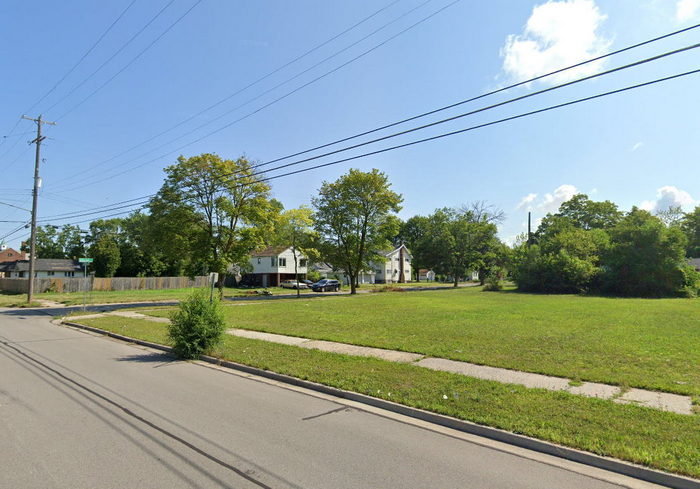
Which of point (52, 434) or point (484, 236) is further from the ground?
point (484, 236)

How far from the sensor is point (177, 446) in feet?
16.2

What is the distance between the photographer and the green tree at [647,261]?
33.7 meters

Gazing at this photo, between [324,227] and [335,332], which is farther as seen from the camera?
[324,227]

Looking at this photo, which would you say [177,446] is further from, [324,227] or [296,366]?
[324,227]

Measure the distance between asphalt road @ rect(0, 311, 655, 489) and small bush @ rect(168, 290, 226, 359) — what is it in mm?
2392

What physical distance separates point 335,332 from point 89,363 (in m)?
7.07

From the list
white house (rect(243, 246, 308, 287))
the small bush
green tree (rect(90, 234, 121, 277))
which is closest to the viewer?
the small bush

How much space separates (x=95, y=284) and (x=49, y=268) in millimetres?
24799

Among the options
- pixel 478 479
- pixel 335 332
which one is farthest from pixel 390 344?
pixel 478 479

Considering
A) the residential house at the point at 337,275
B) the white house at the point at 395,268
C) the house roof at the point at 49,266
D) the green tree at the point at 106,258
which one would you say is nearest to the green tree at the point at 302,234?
the residential house at the point at 337,275

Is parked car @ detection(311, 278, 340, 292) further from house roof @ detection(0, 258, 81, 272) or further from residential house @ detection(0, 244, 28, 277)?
residential house @ detection(0, 244, 28, 277)

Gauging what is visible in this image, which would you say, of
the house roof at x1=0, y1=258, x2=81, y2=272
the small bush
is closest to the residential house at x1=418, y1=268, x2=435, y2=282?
the house roof at x1=0, y1=258, x2=81, y2=272

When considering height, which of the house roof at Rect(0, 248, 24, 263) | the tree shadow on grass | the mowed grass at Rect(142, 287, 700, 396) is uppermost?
the house roof at Rect(0, 248, 24, 263)

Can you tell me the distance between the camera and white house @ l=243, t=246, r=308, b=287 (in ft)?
199
